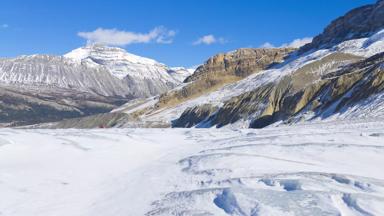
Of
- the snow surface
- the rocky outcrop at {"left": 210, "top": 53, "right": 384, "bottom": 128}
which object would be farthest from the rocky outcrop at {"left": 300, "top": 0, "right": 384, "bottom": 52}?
the rocky outcrop at {"left": 210, "top": 53, "right": 384, "bottom": 128}

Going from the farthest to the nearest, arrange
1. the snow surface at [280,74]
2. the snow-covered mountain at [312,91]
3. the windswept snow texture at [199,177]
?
1. the snow surface at [280,74]
2. the snow-covered mountain at [312,91]
3. the windswept snow texture at [199,177]

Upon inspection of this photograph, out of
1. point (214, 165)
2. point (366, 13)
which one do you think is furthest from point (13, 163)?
point (366, 13)

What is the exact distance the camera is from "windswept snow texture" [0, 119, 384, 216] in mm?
10570

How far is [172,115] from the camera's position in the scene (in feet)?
446

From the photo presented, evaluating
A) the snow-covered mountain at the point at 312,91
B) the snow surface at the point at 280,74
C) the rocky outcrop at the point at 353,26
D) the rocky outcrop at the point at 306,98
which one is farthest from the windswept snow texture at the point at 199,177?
the rocky outcrop at the point at 353,26

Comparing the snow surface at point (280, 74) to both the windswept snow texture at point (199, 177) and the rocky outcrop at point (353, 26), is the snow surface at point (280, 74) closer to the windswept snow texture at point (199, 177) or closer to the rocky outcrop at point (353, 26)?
the rocky outcrop at point (353, 26)

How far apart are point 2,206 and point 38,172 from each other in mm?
3408

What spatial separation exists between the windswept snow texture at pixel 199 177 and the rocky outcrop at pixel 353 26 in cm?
14901

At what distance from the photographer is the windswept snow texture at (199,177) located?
1057cm

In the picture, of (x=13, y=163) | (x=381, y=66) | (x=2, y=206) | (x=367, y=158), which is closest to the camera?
(x=2, y=206)

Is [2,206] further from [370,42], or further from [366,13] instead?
[366,13]

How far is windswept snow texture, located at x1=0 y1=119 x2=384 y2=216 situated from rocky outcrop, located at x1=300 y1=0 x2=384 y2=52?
149 metres

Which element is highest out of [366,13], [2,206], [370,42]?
[366,13]

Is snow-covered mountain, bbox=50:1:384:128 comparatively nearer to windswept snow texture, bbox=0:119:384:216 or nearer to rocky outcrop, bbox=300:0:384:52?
rocky outcrop, bbox=300:0:384:52
